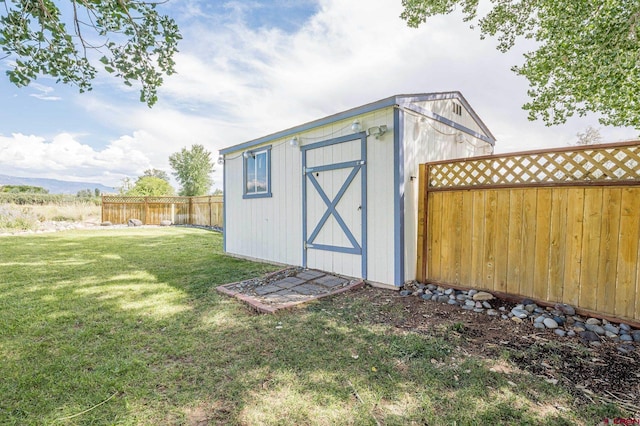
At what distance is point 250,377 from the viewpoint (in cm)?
197

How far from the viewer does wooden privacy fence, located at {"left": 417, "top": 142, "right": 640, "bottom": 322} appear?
9.01ft

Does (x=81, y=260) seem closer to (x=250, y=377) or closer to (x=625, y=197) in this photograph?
(x=250, y=377)

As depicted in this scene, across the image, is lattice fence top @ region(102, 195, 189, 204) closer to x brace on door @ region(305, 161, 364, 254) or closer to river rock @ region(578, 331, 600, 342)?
x brace on door @ region(305, 161, 364, 254)

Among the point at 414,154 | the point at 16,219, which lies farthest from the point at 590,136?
the point at 16,219

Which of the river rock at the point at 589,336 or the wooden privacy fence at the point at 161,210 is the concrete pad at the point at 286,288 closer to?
the river rock at the point at 589,336

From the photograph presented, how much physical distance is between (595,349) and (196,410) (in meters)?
2.99

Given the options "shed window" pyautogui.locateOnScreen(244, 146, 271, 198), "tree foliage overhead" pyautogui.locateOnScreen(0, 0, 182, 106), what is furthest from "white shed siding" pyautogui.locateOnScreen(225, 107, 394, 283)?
"tree foliage overhead" pyautogui.locateOnScreen(0, 0, 182, 106)

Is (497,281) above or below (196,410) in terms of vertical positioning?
above

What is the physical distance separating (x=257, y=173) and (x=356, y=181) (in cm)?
267

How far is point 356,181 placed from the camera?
14.3ft

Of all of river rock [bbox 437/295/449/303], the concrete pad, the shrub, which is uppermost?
the shrub

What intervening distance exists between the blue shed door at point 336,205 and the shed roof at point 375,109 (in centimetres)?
33

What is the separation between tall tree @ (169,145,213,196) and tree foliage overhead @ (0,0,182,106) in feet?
77.5

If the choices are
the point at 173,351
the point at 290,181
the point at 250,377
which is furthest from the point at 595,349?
the point at 290,181
